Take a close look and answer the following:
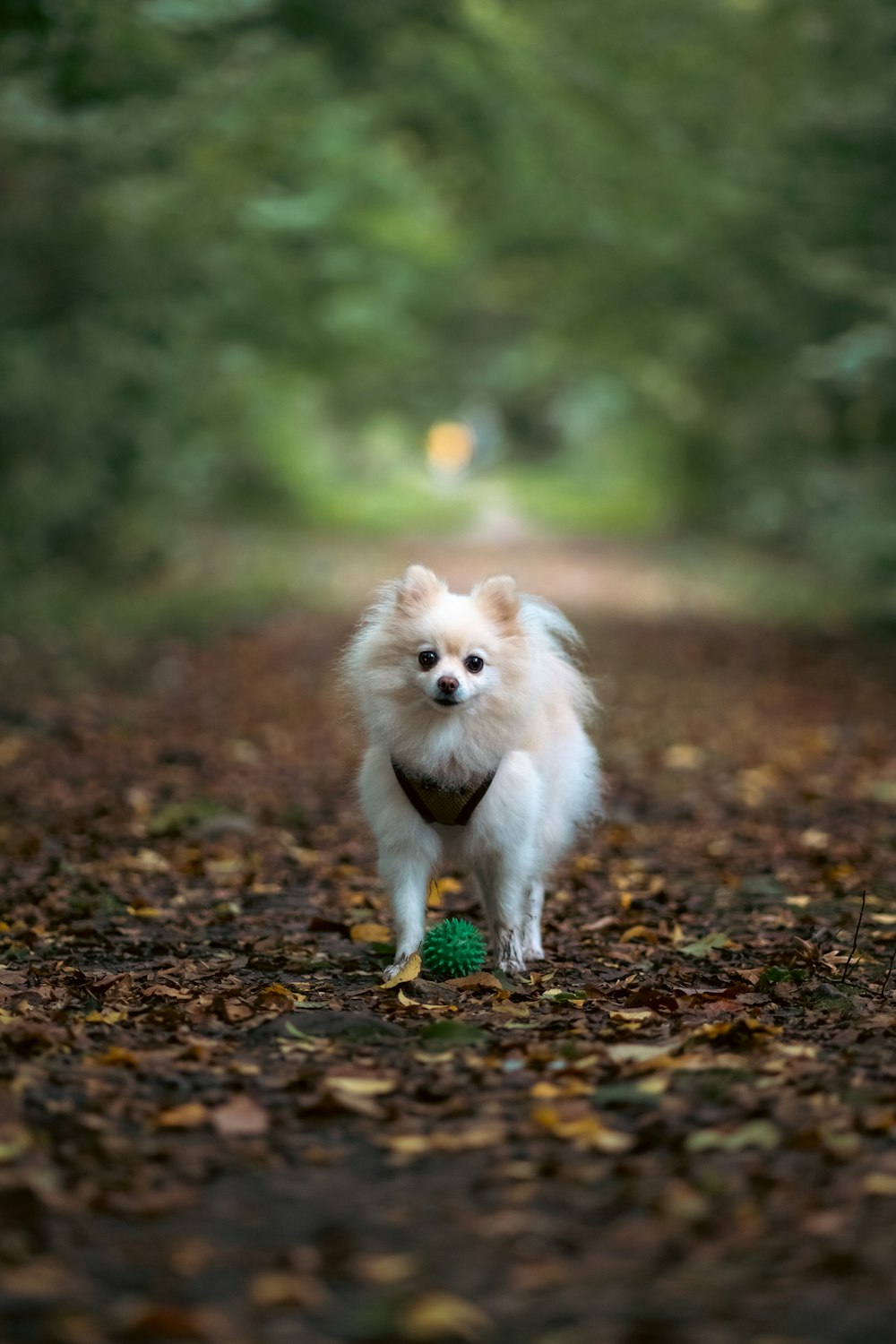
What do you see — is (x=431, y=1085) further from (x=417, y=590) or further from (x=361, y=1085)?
(x=417, y=590)

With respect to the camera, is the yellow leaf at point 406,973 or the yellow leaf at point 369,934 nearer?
the yellow leaf at point 406,973

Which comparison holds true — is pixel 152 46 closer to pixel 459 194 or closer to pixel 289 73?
pixel 289 73

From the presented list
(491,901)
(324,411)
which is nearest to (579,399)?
(324,411)

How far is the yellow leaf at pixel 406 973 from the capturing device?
17.2 ft

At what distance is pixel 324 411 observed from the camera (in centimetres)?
4006

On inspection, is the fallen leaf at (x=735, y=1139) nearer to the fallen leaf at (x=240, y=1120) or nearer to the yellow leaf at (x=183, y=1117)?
→ the fallen leaf at (x=240, y=1120)

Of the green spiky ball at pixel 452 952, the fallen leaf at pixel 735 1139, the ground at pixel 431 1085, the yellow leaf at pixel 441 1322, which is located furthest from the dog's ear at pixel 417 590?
the yellow leaf at pixel 441 1322

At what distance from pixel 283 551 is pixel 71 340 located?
1138 cm

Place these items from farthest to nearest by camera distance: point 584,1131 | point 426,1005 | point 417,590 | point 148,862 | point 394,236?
point 394,236, point 148,862, point 417,590, point 426,1005, point 584,1131

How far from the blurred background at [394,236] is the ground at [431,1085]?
16.2 ft

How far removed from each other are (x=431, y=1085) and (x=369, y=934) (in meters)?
2.02

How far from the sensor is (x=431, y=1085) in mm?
4234

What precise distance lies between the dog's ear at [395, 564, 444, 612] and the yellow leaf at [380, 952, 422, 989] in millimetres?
1155

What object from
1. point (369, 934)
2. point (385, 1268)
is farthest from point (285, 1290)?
point (369, 934)
